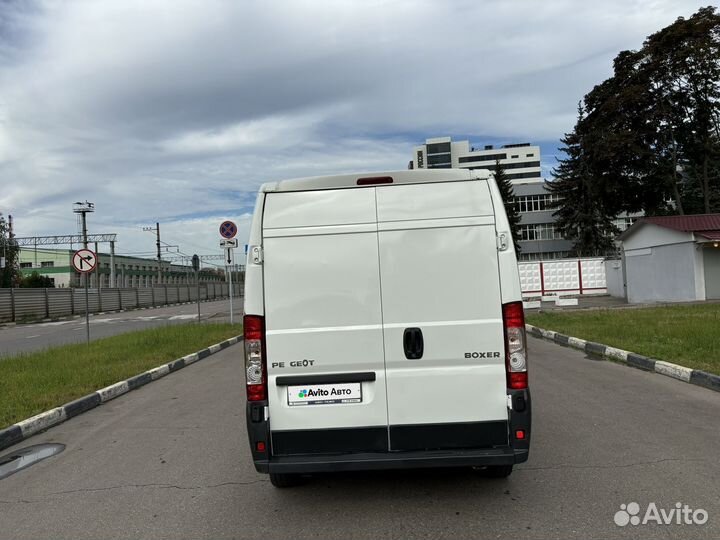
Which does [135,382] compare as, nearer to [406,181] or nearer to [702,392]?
[406,181]

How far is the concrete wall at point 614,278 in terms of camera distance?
27719mm

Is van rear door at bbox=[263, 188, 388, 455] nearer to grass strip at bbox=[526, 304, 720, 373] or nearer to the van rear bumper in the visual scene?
the van rear bumper

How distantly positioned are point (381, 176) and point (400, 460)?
1903 mm

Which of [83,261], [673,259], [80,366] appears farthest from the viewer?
[673,259]

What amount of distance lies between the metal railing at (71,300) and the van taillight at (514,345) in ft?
101

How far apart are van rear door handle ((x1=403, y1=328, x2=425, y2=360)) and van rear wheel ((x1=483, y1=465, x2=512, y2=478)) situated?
1210 millimetres

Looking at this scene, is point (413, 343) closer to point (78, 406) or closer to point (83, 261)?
point (78, 406)

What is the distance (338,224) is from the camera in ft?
12.1

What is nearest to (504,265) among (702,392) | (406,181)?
(406,181)

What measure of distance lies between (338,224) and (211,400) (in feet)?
15.7

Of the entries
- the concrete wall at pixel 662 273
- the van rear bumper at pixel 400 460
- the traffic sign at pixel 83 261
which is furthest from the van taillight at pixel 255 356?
the concrete wall at pixel 662 273

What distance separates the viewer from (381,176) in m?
3.89

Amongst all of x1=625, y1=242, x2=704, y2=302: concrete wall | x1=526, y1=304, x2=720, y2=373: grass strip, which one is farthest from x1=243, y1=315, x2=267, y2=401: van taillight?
x1=625, y1=242, x2=704, y2=302: concrete wall

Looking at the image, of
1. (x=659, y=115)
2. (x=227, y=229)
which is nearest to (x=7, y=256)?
(x=227, y=229)
